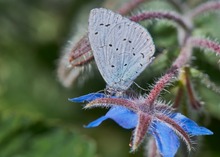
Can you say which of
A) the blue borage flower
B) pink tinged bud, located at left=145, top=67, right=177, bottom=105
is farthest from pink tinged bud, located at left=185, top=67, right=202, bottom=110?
the blue borage flower

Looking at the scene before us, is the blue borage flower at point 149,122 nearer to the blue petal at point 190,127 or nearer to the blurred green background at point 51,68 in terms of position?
the blue petal at point 190,127

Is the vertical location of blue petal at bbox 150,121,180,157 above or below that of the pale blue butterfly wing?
below

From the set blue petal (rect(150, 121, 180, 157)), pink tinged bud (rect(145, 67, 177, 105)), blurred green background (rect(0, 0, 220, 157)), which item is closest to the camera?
blue petal (rect(150, 121, 180, 157))

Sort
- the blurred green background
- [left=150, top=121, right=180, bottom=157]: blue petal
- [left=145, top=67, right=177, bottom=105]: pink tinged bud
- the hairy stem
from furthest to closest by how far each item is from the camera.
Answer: the blurred green background → the hairy stem → [left=145, top=67, right=177, bottom=105]: pink tinged bud → [left=150, top=121, right=180, bottom=157]: blue petal

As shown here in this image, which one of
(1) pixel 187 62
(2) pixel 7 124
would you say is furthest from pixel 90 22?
(2) pixel 7 124

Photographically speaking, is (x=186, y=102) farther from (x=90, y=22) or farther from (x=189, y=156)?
(x=90, y=22)

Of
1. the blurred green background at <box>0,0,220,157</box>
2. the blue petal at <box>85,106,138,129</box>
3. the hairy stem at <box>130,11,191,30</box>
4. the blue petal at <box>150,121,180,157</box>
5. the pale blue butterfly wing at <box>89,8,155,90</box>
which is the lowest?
the blurred green background at <box>0,0,220,157</box>

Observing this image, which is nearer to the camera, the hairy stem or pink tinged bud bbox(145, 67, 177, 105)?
pink tinged bud bbox(145, 67, 177, 105)

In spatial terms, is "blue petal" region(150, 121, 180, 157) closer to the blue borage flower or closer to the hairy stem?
the blue borage flower
